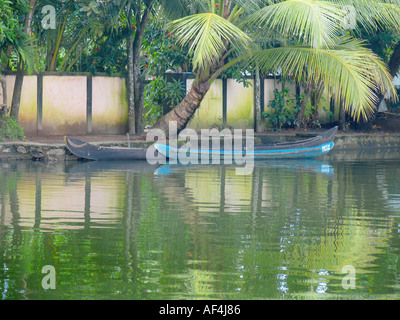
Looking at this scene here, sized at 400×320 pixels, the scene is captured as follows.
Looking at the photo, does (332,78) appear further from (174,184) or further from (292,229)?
(292,229)

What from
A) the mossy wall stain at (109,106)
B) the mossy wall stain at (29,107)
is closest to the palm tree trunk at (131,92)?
the mossy wall stain at (109,106)

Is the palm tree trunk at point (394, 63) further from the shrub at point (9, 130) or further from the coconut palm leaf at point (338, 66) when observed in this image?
the shrub at point (9, 130)

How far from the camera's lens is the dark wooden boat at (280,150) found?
669 inches

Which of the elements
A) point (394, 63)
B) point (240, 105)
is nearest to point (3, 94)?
point (240, 105)

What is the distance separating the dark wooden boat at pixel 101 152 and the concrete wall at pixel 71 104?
2.57 m

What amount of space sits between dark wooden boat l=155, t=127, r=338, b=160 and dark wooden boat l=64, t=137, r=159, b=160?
19.0 inches

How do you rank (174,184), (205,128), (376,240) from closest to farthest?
(376,240) < (174,184) < (205,128)

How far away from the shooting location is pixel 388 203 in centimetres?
1077

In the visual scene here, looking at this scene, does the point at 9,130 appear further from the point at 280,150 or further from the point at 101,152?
the point at 280,150

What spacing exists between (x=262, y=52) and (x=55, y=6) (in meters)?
5.87

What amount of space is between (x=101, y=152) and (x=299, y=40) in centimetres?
516

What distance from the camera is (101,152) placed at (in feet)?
54.5
